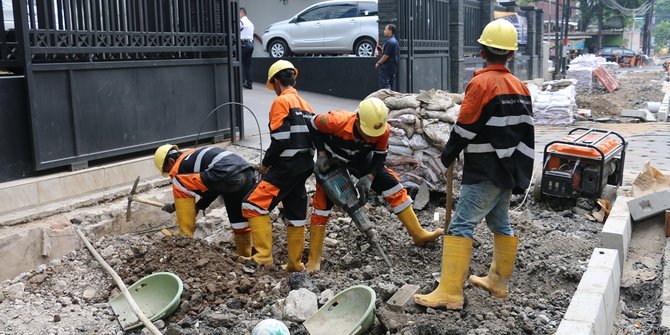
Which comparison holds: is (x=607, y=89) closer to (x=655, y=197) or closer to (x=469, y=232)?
(x=655, y=197)

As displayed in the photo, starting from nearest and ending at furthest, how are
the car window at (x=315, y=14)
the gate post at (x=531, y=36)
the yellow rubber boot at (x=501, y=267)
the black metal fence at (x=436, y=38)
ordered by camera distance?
the yellow rubber boot at (x=501, y=267)
the black metal fence at (x=436, y=38)
the car window at (x=315, y=14)
the gate post at (x=531, y=36)

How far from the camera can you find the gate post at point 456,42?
1694 centimetres

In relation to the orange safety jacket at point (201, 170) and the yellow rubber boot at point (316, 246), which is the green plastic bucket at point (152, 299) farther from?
the yellow rubber boot at point (316, 246)

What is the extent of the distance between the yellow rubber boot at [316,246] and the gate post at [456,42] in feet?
39.5

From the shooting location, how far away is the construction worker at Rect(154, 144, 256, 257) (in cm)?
582

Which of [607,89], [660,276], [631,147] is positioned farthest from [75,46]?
[607,89]

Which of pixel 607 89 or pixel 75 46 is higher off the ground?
pixel 75 46

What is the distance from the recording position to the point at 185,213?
233 inches

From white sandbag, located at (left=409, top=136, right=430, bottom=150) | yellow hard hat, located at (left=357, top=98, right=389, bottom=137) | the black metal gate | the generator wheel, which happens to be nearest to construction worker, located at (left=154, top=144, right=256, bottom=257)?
yellow hard hat, located at (left=357, top=98, right=389, bottom=137)

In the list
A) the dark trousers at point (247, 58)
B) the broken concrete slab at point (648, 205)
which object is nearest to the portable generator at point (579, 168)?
the broken concrete slab at point (648, 205)

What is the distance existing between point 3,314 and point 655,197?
5.90 meters

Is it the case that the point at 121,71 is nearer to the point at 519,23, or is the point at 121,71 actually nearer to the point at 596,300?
the point at 596,300

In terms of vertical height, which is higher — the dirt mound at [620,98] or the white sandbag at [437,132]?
the white sandbag at [437,132]

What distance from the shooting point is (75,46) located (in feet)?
23.6
